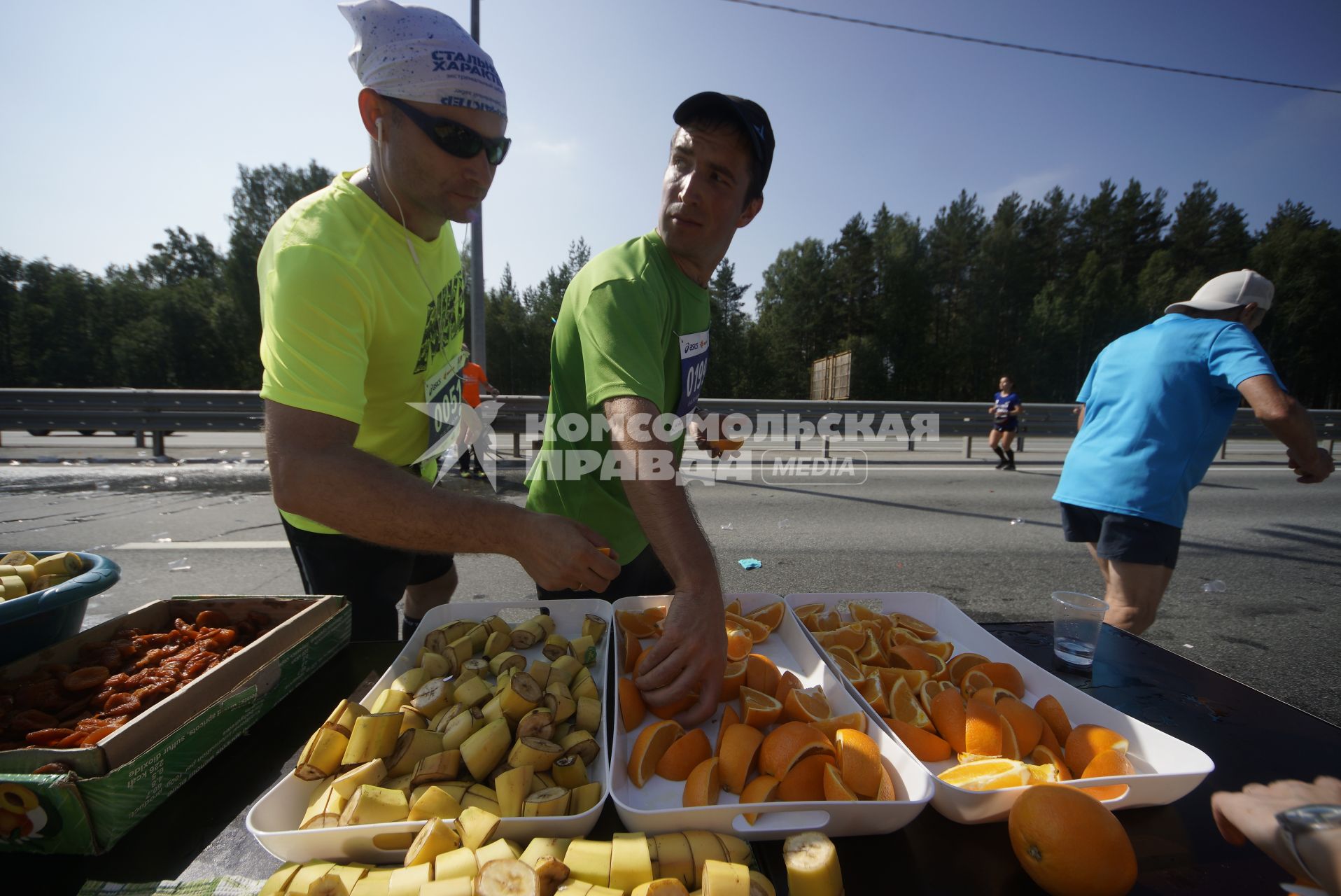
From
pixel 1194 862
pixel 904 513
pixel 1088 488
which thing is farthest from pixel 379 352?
pixel 904 513

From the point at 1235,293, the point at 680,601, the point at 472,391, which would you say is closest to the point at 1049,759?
the point at 680,601

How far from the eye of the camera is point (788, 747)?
1010mm

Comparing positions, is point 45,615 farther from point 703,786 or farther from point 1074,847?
point 1074,847

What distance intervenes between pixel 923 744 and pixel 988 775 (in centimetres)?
14

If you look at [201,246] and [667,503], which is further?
[201,246]

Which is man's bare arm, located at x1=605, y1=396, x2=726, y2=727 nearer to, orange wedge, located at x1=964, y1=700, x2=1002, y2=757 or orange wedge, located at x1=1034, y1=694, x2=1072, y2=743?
orange wedge, located at x1=964, y1=700, x2=1002, y2=757

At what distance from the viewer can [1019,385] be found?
109ft

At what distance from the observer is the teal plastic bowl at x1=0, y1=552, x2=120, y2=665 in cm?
125

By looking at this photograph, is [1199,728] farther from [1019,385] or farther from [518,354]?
[1019,385]

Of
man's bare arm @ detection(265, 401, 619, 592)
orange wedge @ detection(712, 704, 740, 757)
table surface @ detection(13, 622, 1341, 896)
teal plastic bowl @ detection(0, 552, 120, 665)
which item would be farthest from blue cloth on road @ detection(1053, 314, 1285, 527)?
teal plastic bowl @ detection(0, 552, 120, 665)

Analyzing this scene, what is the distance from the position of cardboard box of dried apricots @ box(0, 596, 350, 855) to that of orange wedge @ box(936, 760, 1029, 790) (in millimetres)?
1279

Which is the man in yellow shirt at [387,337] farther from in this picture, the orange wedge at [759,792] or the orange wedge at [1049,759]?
the orange wedge at [1049,759]

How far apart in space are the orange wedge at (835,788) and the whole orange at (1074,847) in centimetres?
24

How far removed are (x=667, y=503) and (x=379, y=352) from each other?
0.98 metres
